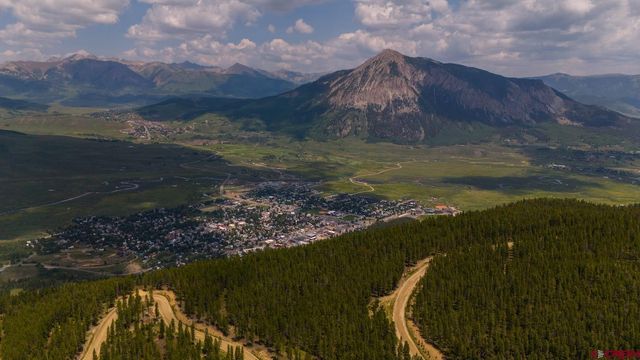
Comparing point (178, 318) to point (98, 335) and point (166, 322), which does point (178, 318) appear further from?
point (98, 335)

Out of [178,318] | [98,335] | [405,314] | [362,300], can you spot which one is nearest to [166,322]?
[178,318]

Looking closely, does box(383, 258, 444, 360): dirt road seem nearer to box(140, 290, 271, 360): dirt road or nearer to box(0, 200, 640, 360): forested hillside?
box(0, 200, 640, 360): forested hillside

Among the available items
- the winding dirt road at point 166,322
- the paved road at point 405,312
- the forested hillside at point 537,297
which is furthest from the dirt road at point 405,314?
the winding dirt road at point 166,322

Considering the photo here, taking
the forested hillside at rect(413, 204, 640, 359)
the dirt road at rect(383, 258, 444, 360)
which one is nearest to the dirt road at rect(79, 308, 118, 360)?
the dirt road at rect(383, 258, 444, 360)

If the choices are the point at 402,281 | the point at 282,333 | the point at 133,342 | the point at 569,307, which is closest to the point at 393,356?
the point at 282,333

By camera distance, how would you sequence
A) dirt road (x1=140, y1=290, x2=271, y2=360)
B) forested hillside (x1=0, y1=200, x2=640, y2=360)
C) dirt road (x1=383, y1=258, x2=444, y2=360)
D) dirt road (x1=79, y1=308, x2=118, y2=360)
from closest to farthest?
dirt road (x1=79, y1=308, x2=118, y2=360) < forested hillside (x1=0, y1=200, x2=640, y2=360) < dirt road (x1=383, y1=258, x2=444, y2=360) < dirt road (x1=140, y1=290, x2=271, y2=360)

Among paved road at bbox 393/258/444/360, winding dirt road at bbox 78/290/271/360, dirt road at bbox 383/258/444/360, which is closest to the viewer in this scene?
winding dirt road at bbox 78/290/271/360
